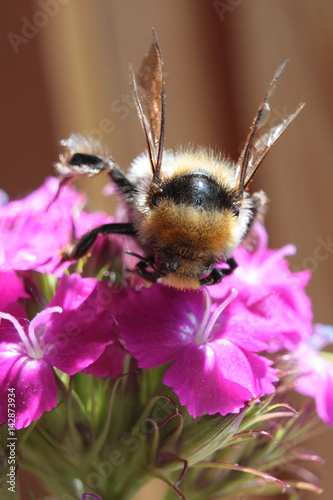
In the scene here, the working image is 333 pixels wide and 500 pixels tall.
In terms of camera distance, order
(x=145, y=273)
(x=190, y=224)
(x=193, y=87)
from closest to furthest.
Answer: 1. (x=190, y=224)
2. (x=145, y=273)
3. (x=193, y=87)

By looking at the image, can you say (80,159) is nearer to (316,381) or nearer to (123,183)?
(123,183)

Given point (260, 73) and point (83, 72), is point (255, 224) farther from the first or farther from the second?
point (83, 72)

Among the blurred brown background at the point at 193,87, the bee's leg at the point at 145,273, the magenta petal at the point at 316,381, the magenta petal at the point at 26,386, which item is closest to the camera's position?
the magenta petal at the point at 26,386
